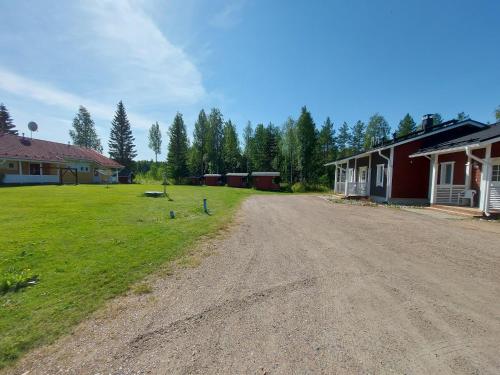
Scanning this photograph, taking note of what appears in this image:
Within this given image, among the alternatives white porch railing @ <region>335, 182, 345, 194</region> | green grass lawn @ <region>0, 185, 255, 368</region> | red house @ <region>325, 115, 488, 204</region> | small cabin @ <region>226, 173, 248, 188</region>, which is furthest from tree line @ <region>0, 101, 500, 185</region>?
green grass lawn @ <region>0, 185, 255, 368</region>

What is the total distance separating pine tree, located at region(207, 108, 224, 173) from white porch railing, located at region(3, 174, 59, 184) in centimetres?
2861

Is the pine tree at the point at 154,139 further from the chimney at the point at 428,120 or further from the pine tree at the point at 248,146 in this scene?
the chimney at the point at 428,120

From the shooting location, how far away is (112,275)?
4.20m

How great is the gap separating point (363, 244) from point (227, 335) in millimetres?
4861

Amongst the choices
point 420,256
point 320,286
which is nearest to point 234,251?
point 320,286

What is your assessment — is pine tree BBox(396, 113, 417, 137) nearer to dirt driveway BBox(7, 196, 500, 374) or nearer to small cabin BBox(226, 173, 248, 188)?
small cabin BBox(226, 173, 248, 188)

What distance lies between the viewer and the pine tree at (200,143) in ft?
176

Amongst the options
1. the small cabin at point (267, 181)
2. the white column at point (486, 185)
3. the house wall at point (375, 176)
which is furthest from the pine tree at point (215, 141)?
the white column at point (486, 185)

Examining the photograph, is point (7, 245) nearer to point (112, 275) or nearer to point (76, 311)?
point (112, 275)

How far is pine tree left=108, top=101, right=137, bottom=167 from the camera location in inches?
2124

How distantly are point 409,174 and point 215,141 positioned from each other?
140 ft

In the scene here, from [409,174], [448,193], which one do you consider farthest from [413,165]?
[448,193]

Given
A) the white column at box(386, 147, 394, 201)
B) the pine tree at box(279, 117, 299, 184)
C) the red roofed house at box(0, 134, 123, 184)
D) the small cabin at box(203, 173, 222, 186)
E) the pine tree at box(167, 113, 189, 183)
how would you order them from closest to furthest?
the white column at box(386, 147, 394, 201) < the red roofed house at box(0, 134, 123, 184) < the small cabin at box(203, 173, 222, 186) < the pine tree at box(279, 117, 299, 184) < the pine tree at box(167, 113, 189, 183)

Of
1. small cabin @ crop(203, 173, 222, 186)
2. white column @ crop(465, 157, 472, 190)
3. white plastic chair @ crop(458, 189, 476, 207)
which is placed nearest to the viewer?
white plastic chair @ crop(458, 189, 476, 207)
